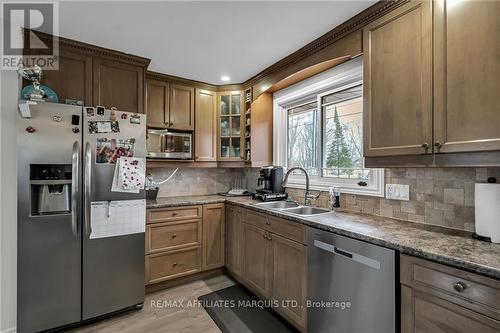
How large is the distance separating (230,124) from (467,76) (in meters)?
2.52

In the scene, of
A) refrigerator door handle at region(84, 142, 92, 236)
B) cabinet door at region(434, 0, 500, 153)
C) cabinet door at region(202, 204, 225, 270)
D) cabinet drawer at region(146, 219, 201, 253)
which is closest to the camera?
cabinet door at region(434, 0, 500, 153)

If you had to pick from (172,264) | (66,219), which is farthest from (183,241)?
(66,219)

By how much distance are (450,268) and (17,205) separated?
2643 mm

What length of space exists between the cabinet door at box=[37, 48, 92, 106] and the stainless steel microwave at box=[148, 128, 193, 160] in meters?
0.76

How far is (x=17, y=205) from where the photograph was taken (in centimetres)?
175

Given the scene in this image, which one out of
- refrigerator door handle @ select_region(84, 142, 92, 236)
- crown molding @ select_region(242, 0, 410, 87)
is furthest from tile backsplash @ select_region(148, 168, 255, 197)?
crown molding @ select_region(242, 0, 410, 87)

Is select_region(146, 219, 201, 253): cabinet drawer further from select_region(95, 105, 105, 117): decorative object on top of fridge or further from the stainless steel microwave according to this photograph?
select_region(95, 105, 105, 117): decorative object on top of fridge

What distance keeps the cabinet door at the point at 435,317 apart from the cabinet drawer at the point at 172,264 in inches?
82.6

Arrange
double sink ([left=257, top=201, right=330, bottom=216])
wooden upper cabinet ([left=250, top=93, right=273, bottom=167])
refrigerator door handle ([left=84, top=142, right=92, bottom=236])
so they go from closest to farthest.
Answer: refrigerator door handle ([left=84, top=142, right=92, bottom=236])
double sink ([left=257, top=201, right=330, bottom=216])
wooden upper cabinet ([left=250, top=93, right=273, bottom=167])

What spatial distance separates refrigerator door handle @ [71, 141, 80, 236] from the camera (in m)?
1.87

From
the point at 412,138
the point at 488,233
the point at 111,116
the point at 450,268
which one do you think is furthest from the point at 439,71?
the point at 111,116

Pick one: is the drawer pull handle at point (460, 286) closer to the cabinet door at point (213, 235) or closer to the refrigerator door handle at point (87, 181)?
the cabinet door at point (213, 235)

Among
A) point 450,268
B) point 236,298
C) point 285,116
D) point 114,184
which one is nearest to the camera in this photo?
point 450,268

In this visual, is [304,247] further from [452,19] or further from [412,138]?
[452,19]
